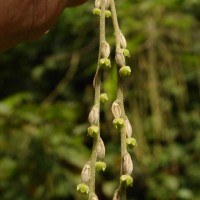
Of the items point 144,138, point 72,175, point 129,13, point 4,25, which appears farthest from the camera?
point 129,13

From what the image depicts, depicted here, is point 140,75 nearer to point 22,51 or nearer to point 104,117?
point 104,117

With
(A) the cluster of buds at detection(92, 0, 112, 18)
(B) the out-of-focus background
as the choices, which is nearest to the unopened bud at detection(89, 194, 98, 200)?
(A) the cluster of buds at detection(92, 0, 112, 18)

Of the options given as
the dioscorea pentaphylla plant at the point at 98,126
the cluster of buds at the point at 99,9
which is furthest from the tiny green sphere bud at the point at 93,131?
the cluster of buds at the point at 99,9

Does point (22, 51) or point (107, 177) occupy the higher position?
point (22, 51)

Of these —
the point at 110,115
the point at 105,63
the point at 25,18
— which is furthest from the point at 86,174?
the point at 110,115

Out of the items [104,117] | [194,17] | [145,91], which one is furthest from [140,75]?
[194,17]

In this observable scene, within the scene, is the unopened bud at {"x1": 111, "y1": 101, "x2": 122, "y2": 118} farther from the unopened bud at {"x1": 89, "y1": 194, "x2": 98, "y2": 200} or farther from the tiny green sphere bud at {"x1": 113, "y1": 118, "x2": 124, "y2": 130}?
the unopened bud at {"x1": 89, "y1": 194, "x2": 98, "y2": 200}

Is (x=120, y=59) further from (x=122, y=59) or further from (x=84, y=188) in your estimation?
(x=84, y=188)
